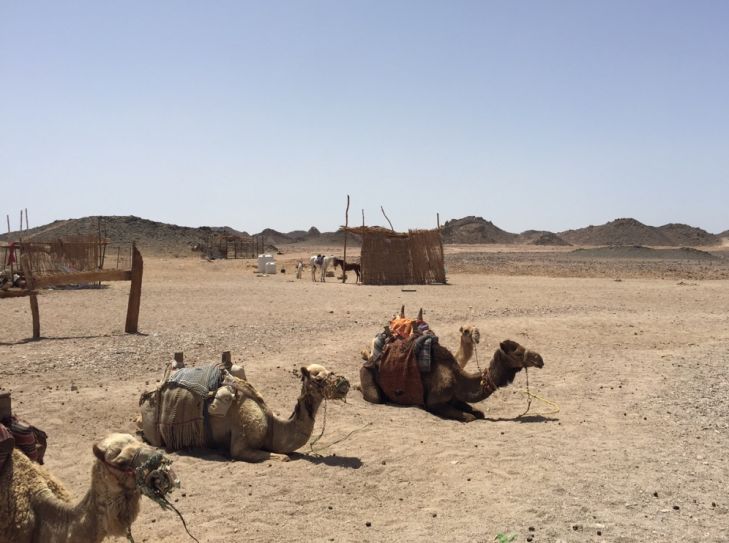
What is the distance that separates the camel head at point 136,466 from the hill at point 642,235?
110m

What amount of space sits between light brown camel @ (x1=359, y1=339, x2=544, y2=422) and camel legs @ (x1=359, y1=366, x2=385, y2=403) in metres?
0.70

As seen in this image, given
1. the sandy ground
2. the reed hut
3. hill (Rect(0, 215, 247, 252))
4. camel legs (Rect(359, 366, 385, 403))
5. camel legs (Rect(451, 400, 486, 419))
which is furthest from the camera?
hill (Rect(0, 215, 247, 252))

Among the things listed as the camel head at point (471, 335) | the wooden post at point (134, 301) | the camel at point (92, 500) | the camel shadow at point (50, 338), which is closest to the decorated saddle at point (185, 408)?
the camel at point (92, 500)

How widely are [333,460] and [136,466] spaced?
11.7 feet

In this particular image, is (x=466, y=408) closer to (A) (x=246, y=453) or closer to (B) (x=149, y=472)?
(A) (x=246, y=453)

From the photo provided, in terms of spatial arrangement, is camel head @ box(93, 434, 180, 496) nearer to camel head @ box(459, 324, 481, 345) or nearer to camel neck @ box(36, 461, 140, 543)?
camel neck @ box(36, 461, 140, 543)

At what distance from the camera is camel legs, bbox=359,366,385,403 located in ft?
32.9

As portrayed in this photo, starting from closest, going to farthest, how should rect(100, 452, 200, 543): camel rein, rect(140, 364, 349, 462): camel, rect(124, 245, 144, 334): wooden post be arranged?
rect(100, 452, 200, 543): camel rein → rect(140, 364, 349, 462): camel → rect(124, 245, 144, 334): wooden post

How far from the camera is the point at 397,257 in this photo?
28.2 m

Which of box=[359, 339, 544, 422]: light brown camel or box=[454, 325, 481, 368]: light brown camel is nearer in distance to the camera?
box=[359, 339, 544, 422]: light brown camel

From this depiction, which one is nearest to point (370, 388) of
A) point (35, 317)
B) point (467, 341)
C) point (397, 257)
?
point (467, 341)

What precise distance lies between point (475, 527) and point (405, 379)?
4251mm

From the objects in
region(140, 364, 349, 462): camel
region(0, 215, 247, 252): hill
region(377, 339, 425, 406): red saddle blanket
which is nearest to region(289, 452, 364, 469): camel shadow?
region(140, 364, 349, 462): camel

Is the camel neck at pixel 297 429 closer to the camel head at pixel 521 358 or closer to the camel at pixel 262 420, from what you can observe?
the camel at pixel 262 420
